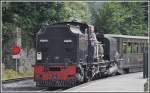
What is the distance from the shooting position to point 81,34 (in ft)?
68.6

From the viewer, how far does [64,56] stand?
2008 cm

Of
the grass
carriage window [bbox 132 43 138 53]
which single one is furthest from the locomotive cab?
carriage window [bbox 132 43 138 53]

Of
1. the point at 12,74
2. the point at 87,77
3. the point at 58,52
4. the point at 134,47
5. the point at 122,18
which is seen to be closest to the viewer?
the point at 58,52

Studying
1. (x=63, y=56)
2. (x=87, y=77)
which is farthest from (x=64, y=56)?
(x=87, y=77)

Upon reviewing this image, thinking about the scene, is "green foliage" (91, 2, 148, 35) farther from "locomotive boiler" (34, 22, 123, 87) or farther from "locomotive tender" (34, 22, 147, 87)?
"locomotive boiler" (34, 22, 123, 87)

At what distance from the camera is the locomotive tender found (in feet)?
63.6

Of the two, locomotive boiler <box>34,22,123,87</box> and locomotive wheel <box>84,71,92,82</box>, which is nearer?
locomotive boiler <box>34,22,123,87</box>

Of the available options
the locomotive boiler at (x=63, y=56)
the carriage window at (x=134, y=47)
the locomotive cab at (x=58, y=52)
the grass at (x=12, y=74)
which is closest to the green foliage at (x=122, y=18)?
the carriage window at (x=134, y=47)

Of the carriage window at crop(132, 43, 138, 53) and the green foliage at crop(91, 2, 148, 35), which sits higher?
the green foliage at crop(91, 2, 148, 35)

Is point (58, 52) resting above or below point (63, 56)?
above

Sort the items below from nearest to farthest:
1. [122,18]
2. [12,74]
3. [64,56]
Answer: [64,56], [12,74], [122,18]

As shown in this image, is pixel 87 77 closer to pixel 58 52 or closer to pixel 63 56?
pixel 63 56

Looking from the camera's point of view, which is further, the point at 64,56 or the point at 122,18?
the point at 122,18

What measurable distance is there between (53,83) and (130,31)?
18.8 meters
